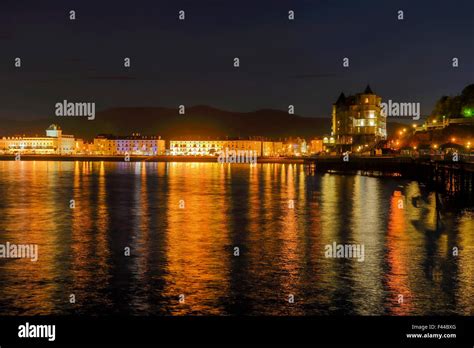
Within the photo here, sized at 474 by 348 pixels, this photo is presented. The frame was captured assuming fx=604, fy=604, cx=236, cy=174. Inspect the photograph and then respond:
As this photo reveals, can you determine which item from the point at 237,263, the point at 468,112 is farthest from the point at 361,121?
the point at 237,263

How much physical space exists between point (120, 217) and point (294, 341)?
2189cm

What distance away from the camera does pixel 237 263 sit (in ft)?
63.6

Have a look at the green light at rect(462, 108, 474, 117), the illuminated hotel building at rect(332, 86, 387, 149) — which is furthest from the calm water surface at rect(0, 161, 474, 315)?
the illuminated hotel building at rect(332, 86, 387, 149)

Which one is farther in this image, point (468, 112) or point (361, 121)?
point (361, 121)

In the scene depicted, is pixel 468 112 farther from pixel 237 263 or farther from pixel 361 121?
pixel 237 263

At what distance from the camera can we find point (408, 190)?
2172 inches

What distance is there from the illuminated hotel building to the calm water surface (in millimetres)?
128410

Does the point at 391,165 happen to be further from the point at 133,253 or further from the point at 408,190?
the point at 133,253

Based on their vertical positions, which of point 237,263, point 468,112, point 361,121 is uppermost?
point 361,121

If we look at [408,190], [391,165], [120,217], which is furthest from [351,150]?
[120,217]

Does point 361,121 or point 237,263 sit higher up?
point 361,121

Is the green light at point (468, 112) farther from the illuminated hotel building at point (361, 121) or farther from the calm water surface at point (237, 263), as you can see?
the calm water surface at point (237, 263)

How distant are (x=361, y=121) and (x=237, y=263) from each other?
486 feet

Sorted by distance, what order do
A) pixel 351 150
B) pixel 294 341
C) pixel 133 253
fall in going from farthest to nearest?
pixel 351 150, pixel 133 253, pixel 294 341
